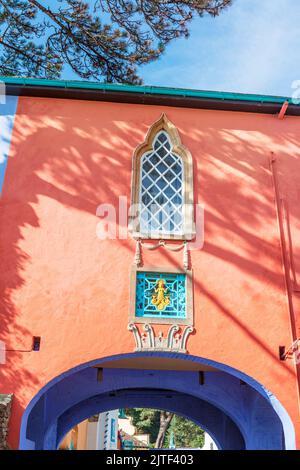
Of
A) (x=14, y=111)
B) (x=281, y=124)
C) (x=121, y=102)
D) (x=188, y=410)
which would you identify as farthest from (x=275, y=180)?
(x=188, y=410)

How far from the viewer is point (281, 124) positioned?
880 cm

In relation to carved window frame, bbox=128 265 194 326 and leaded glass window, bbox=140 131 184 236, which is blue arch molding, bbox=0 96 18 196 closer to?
leaded glass window, bbox=140 131 184 236

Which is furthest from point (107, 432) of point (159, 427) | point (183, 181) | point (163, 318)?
point (183, 181)

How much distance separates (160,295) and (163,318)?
353mm

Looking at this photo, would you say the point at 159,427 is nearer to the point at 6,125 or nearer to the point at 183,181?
the point at 183,181

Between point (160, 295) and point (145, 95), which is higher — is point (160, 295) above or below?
below

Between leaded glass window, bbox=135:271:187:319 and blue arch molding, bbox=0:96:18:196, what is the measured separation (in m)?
2.86

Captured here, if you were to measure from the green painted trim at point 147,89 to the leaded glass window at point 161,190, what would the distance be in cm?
78

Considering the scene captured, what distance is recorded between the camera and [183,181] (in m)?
8.15

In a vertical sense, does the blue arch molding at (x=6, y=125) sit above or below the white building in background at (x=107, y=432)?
above

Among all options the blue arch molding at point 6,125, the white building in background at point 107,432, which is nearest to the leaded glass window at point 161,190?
the blue arch molding at point 6,125

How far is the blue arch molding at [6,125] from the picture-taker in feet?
26.3

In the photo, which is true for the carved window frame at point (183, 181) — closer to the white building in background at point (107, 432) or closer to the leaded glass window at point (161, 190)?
the leaded glass window at point (161, 190)
